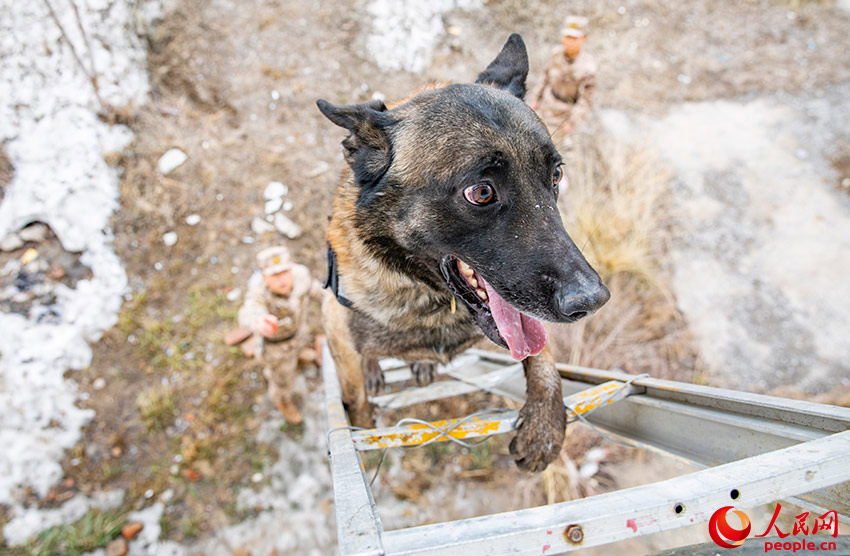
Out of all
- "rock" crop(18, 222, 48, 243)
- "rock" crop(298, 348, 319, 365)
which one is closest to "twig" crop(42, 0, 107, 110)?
"rock" crop(18, 222, 48, 243)

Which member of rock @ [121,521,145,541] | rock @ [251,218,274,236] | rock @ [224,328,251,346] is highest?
rock @ [251,218,274,236]

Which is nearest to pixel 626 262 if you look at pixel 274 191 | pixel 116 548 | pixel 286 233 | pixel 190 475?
pixel 286 233

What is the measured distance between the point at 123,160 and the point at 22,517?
10.1 ft

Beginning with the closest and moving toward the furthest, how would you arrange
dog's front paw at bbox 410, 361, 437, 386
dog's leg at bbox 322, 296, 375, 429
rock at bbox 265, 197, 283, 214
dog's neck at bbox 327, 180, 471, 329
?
dog's neck at bbox 327, 180, 471, 329 < dog's leg at bbox 322, 296, 375, 429 < dog's front paw at bbox 410, 361, 437, 386 < rock at bbox 265, 197, 283, 214

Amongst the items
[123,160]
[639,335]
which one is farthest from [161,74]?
[639,335]

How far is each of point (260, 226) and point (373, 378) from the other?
228 centimetres

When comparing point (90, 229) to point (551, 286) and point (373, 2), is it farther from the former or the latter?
point (551, 286)

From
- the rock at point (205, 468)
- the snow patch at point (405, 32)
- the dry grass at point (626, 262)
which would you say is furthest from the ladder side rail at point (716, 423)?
the snow patch at point (405, 32)

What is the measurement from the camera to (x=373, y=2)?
5961 millimetres

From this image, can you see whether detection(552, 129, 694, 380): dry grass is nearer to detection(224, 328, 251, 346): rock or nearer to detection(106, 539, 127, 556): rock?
detection(224, 328, 251, 346): rock

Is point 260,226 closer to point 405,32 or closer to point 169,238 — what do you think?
point 169,238

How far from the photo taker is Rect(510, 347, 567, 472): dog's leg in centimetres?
213

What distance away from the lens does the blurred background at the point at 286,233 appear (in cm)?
383

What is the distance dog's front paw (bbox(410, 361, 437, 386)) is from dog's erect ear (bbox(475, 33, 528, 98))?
1831mm
